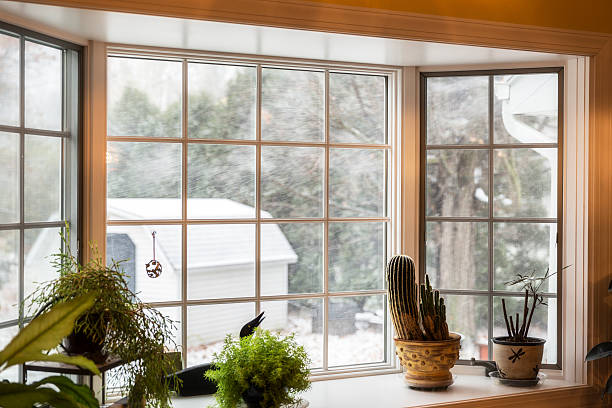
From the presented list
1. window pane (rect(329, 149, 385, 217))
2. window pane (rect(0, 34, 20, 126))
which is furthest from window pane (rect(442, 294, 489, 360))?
window pane (rect(0, 34, 20, 126))

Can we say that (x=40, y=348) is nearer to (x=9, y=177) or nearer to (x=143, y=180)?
(x=9, y=177)

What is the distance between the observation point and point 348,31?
2.34 meters

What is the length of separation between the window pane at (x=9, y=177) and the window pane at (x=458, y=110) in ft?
5.85

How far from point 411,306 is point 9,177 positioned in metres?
1.62

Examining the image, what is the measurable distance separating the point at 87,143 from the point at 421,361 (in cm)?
161

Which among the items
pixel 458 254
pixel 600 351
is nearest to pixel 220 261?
pixel 458 254

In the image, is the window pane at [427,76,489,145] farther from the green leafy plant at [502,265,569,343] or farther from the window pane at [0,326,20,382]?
the window pane at [0,326,20,382]

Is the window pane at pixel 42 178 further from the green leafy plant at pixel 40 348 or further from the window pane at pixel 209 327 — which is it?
the green leafy plant at pixel 40 348

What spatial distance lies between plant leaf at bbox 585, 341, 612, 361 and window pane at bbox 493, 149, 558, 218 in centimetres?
63

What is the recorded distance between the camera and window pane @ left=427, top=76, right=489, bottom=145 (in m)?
2.93

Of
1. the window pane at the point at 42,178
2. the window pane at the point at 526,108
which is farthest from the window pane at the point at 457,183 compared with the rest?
the window pane at the point at 42,178

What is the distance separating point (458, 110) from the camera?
2939 millimetres

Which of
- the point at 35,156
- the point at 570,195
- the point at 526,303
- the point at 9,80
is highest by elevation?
the point at 9,80

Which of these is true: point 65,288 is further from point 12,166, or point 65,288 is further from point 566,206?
point 566,206
